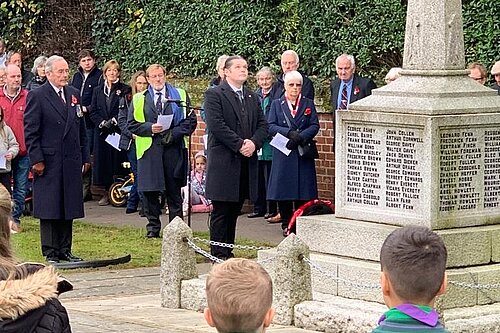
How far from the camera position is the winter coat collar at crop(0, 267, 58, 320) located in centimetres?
507

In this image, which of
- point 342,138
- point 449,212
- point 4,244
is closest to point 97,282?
point 342,138

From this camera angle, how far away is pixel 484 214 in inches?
446

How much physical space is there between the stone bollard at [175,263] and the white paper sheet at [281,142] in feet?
16.1

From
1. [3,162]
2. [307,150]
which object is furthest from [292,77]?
[3,162]

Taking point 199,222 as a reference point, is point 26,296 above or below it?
above

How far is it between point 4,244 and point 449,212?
6.34 m

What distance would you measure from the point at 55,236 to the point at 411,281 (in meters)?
9.98

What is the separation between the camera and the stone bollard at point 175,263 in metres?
11.9

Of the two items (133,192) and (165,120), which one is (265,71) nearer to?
(165,120)

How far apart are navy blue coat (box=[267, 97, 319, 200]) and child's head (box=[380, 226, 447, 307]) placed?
11.7 metres

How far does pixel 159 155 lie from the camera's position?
1625cm

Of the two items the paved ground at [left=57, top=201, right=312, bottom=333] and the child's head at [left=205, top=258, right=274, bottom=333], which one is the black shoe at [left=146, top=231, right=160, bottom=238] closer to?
the paved ground at [left=57, top=201, right=312, bottom=333]

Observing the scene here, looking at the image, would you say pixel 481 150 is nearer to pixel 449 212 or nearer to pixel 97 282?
pixel 449 212

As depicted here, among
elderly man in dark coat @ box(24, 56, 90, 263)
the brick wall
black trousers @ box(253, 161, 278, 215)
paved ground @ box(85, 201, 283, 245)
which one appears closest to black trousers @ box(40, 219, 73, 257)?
elderly man in dark coat @ box(24, 56, 90, 263)
